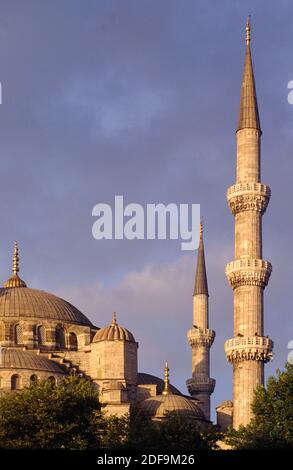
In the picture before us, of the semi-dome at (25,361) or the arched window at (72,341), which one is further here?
the arched window at (72,341)

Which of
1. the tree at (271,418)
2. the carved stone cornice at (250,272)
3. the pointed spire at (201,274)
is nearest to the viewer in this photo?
the tree at (271,418)

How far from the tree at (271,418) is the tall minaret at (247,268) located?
553cm

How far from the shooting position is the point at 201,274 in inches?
3452

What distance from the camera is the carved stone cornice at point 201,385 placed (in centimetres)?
8250

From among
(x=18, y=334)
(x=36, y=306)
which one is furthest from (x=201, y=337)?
(x=18, y=334)

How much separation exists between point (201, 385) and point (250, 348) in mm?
18695

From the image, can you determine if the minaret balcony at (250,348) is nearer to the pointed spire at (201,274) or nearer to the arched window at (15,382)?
the arched window at (15,382)

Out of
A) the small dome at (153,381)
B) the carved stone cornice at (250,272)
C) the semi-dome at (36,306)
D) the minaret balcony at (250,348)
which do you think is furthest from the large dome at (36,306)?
the minaret balcony at (250,348)

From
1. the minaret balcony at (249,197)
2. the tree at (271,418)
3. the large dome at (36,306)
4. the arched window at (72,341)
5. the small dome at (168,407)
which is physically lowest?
the tree at (271,418)

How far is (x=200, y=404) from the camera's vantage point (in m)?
80.5

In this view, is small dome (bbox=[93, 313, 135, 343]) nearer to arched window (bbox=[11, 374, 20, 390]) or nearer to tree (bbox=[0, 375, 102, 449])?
arched window (bbox=[11, 374, 20, 390])
